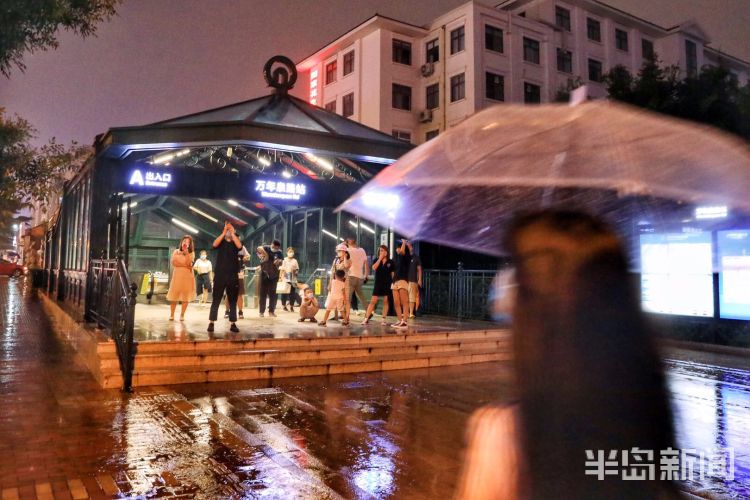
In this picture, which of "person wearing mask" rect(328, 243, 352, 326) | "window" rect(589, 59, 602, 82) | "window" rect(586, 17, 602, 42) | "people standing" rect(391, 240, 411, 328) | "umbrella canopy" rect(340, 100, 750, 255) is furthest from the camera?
"window" rect(589, 59, 602, 82)

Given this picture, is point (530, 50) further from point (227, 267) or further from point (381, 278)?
point (227, 267)

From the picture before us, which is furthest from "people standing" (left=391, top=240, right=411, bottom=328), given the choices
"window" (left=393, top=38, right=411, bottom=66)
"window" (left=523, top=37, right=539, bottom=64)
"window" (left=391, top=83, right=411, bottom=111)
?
"window" (left=523, top=37, right=539, bottom=64)

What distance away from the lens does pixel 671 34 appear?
38188 mm

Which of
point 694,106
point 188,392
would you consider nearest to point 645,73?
point 694,106

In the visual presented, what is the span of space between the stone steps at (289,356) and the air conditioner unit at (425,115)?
86.0 ft

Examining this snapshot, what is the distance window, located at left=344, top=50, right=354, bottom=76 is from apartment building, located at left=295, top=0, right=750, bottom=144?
0.22 feet

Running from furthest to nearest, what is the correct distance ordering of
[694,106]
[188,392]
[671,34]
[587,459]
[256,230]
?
[671,34] < [256,230] < [694,106] < [188,392] < [587,459]

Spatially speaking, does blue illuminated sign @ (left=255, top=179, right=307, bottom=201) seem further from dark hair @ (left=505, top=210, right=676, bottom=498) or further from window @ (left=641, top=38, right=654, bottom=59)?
window @ (left=641, top=38, right=654, bottom=59)

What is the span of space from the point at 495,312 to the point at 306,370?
7.15m

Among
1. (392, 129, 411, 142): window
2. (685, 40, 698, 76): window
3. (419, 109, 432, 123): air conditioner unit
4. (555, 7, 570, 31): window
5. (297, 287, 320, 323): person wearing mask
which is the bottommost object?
(297, 287, 320, 323): person wearing mask

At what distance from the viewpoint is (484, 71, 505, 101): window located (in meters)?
32.7

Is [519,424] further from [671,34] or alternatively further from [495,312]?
[671,34]

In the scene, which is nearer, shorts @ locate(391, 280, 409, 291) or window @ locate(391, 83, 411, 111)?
shorts @ locate(391, 280, 409, 291)

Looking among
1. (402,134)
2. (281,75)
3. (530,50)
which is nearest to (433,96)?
(402,134)
